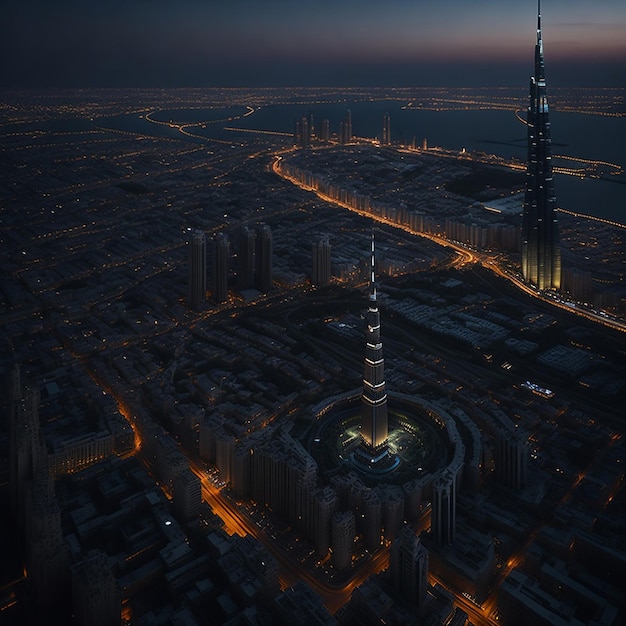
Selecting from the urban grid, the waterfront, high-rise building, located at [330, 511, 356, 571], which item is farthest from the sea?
high-rise building, located at [330, 511, 356, 571]

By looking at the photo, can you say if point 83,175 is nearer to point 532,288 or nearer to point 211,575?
point 532,288

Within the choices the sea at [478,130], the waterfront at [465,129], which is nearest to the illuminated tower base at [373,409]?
the sea at [478,130]

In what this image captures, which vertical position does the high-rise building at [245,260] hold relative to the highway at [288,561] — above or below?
above

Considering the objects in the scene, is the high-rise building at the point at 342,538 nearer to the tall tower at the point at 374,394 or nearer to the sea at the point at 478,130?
the tall tower at the point at 374,394

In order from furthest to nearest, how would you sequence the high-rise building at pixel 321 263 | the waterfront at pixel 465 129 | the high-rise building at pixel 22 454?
the waterfront at pixel 465 129, the high-rise building at pixel 321 263, the high-rise building at pixel 22 454

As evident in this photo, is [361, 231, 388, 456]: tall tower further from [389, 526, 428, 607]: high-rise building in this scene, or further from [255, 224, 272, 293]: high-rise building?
[255, 224, 272, 293]: high-rise building

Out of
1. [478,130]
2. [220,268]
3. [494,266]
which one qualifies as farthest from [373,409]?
[478,130]

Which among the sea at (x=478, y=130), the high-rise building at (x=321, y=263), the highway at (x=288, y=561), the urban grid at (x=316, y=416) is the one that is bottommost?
the highway at (x=288, y=561)
